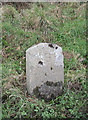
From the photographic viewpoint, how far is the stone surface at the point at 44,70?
3.33 meters

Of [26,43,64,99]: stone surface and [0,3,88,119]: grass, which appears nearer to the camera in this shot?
[0,3,88,119]: grass

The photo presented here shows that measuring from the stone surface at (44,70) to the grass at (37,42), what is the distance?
16 cm

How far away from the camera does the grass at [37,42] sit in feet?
10.5

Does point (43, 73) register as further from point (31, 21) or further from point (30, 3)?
point (30, 3)

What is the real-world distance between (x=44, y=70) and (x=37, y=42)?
63.8 inches

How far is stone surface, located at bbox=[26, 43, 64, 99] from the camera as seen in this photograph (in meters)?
3.33

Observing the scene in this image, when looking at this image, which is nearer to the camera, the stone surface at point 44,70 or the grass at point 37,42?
the grass at point 37,42

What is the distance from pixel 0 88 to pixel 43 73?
82 centimetres

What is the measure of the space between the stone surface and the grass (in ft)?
0.52

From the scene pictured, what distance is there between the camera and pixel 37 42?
4.86 m

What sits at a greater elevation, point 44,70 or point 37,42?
point 37,42

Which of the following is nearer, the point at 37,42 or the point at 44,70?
the point at 44,70

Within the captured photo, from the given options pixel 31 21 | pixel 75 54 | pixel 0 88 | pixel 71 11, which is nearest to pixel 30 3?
pixel 31 21

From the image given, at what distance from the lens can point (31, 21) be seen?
17.3ft
